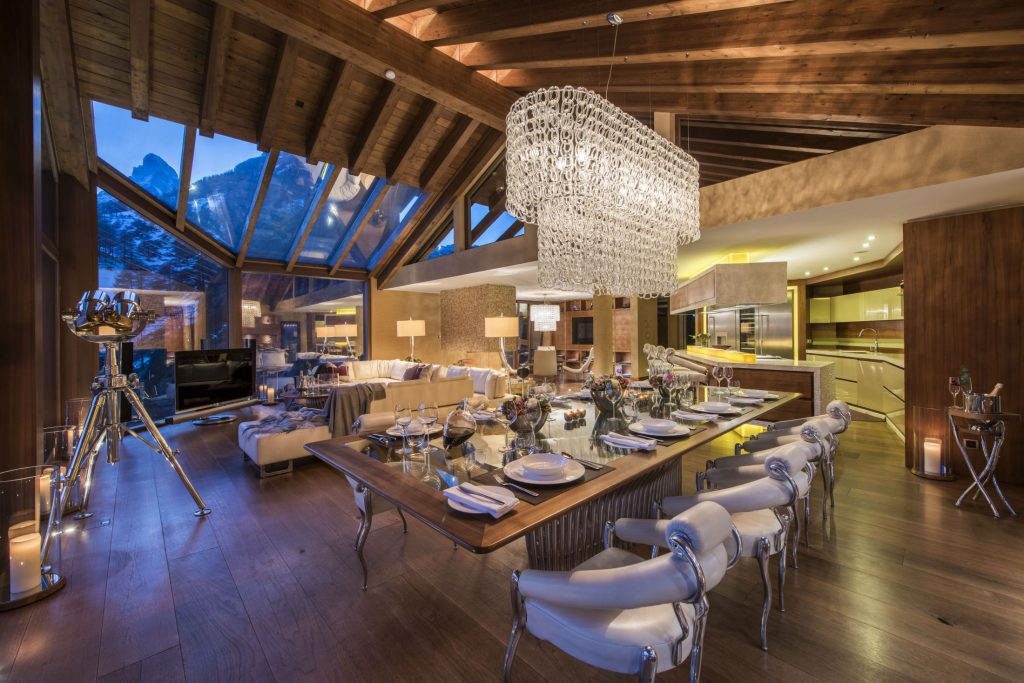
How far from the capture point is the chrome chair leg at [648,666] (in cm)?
111

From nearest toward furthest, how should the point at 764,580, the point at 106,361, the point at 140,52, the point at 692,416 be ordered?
the point at 764,580
the point at 692,416
the point at 106,361
the point at 140,52

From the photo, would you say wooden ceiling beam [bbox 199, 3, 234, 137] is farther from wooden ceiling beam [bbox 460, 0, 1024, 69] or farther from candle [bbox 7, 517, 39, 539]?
candle [bbox 7, 517, 39, 539]

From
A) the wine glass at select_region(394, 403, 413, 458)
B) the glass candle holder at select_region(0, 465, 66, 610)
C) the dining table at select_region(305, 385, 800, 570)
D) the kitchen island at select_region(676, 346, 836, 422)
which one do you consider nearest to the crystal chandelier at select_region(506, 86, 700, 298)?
the dining table at select_region(305, 385, 800, 570)

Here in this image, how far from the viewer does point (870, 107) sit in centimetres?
308

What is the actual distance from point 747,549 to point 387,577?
1.85 metres

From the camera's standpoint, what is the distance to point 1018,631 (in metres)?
1.87

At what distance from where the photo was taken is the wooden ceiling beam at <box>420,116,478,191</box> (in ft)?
22.9

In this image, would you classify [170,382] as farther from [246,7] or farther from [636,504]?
[636,504]

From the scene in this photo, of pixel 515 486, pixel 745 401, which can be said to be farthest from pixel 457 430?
Answer: pixel 745 401

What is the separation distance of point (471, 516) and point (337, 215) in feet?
27.1

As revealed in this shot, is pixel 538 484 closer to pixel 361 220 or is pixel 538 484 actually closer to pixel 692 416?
pixel 692 416

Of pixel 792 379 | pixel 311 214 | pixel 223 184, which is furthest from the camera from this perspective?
pixel 311 214

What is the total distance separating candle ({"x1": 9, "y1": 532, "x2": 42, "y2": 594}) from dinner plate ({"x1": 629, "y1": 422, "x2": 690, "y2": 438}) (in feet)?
10.5

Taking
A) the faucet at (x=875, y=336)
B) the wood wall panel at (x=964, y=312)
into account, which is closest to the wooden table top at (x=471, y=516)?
the wood wall panel at (x=964, y=312)
